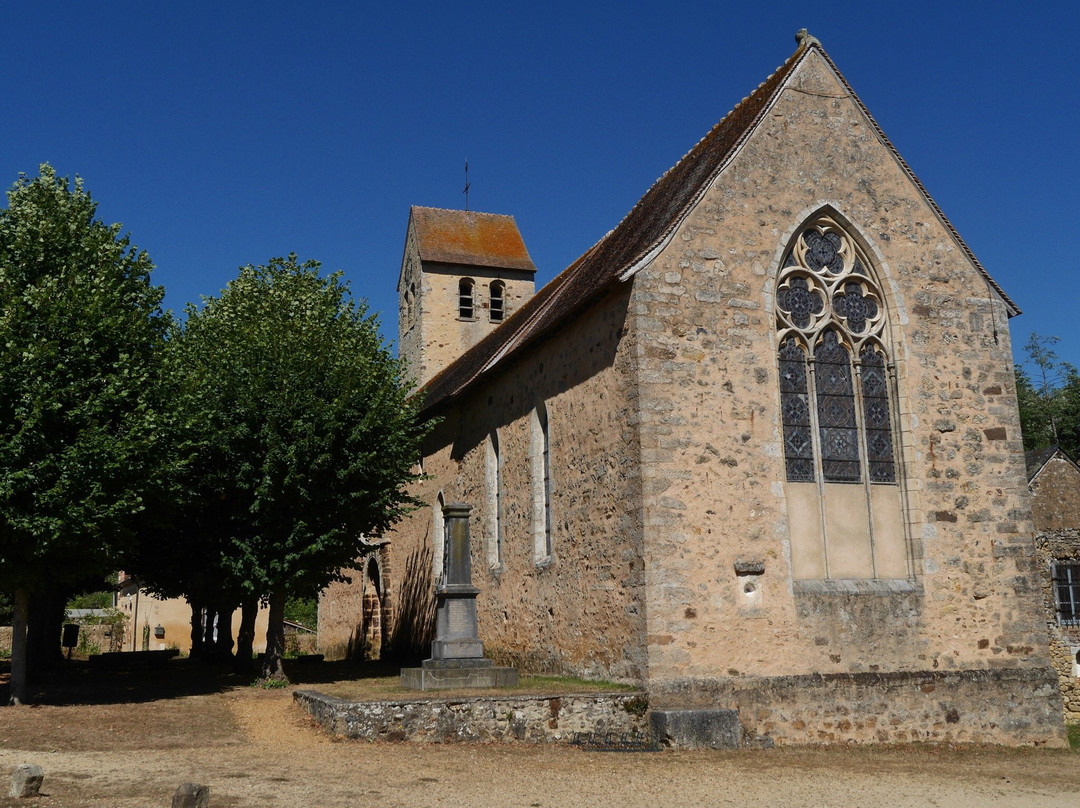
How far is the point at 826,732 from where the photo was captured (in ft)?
39.4

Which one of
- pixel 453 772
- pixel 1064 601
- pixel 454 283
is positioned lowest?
pixel 453 772

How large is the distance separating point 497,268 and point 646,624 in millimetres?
21905

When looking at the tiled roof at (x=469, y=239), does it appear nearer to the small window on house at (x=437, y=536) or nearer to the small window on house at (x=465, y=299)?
the small window on house at (x=465, y=299)

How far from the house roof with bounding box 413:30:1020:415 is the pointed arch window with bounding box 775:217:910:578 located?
1.74 m

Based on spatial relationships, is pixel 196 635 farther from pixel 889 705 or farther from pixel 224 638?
pixel 889 705

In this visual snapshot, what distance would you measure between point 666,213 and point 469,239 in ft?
64.3

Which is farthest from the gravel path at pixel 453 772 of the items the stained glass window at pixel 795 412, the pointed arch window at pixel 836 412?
the stained glass window at pixel 795 412

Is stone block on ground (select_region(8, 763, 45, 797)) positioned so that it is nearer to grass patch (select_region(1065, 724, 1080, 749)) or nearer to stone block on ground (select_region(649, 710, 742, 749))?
stone block on ground (select_region(649, 710, 742, 749))

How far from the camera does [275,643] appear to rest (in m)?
16.9

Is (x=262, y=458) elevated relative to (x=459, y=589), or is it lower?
elevated

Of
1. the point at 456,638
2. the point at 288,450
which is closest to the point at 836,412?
the point at 456,638

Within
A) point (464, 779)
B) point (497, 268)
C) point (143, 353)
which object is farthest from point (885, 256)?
point (497, 268)

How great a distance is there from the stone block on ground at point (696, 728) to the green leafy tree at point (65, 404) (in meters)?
7.87

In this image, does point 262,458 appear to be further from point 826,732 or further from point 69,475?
point 826,732
